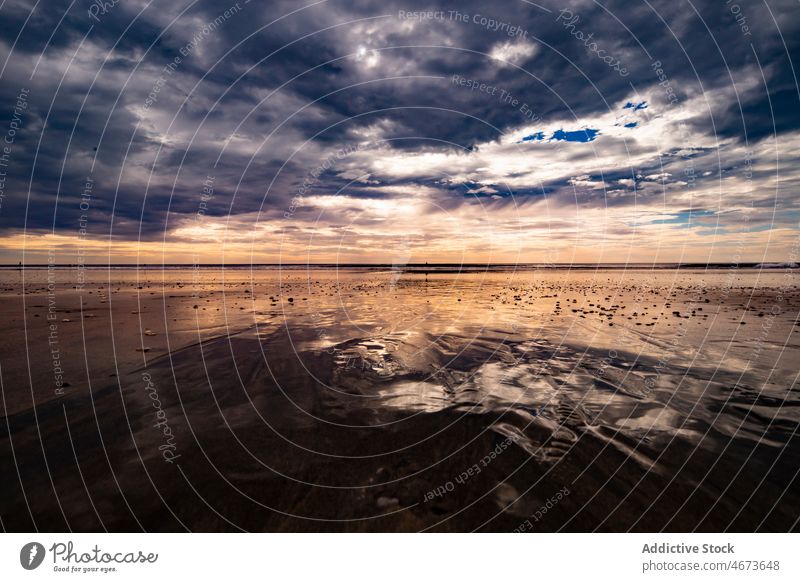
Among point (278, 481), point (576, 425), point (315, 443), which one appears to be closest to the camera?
point (278, 481)

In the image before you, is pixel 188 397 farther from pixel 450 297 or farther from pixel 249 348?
pixel 450 297

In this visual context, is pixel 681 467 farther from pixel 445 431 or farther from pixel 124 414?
pixel 124 414

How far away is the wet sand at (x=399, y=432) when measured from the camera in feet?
14.3

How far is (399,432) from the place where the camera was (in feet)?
20.0

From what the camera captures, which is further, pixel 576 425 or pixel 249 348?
pixel 249 348

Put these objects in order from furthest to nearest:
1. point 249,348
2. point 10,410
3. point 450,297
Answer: point 450,297 < point 249,348 < point 10,410

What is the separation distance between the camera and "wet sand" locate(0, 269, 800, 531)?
4367 millimetres

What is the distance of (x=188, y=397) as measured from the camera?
24.6 ft

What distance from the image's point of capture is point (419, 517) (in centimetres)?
427
